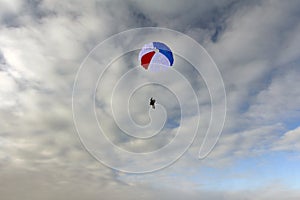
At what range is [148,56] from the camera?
61.0m

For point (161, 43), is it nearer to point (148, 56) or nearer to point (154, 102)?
point (148, 56)

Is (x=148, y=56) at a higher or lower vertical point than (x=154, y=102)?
higher

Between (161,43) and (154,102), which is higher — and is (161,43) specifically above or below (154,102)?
above

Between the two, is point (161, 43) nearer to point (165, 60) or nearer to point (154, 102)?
point (165, 60)

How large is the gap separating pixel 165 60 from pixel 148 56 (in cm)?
327

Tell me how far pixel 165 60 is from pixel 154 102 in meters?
8.51

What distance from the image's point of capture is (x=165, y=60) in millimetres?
60500

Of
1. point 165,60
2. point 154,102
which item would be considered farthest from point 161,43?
point 154,102

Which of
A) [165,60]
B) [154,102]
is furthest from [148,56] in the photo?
[154,102]

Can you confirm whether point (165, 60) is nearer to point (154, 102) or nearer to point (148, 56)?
point (148, 56)

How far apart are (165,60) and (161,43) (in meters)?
3.30

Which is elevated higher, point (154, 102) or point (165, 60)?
point (165, 60)
